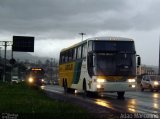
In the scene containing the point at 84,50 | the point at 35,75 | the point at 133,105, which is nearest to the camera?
the point at 133,105

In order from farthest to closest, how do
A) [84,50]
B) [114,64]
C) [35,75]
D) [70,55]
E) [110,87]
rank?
[35,75] → [70,55] → [84,50] → [110,87] → [114,64]

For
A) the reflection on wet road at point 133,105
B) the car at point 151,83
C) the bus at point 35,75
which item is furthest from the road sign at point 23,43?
the reflection on wet road at point 133,105

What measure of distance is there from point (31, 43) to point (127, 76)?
94.8 feet

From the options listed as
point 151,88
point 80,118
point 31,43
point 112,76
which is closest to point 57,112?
point 80,118

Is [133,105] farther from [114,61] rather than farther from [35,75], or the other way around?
[35,75]

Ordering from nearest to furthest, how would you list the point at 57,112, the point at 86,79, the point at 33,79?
the point at 57,112 → the point at 86,79 → the point at 33,79

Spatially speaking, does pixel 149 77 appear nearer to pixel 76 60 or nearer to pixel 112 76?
pixel 76 60

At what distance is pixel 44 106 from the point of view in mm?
18844

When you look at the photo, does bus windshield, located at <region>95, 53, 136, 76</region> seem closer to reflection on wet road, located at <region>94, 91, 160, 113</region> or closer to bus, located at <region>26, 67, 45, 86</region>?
reflection on wet road, located at <region>94, 91, 160, 113</region>

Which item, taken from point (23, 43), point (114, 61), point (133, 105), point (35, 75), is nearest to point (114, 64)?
point (114, 61)

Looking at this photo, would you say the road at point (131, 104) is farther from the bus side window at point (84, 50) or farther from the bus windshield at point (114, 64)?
the bus side window at point (84, 50)

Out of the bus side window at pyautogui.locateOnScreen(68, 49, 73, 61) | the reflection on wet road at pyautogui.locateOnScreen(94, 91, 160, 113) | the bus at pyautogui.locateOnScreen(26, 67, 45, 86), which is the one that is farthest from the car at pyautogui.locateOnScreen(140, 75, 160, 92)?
the bus at pyautogui.locateOnScreen(26, 67, 45, 86)

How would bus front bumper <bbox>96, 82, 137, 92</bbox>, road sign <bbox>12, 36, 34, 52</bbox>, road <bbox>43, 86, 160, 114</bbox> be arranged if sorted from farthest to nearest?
road sign <bbox>12, 36, 34, 52</bbox>, bus front bumper <bbox>96, 82, 137, 92</bbox>, road <bbox>43, 86, 160, 114</bbox>

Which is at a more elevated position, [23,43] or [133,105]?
[23,43]
